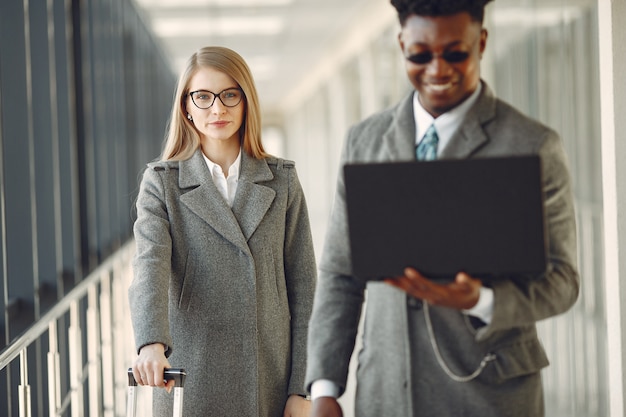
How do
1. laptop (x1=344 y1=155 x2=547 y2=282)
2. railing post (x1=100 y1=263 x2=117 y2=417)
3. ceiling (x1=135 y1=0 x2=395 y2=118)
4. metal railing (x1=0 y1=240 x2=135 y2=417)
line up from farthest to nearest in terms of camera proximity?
ceiling (x1=135 y1=0 x2=395 y2=118) < railing post (x1=100 y1=263 x2=117 y2=417) < metal railing (x1=0 y1=240 x2=135 y2=417) < laptop (x1=344 y1=155 x2=547 y2=282)

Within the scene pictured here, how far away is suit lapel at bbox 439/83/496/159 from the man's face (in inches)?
1.3

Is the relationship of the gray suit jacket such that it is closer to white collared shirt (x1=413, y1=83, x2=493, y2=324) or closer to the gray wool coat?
white collared shirt (x1=413, y1=83, x2=493, y2=324)

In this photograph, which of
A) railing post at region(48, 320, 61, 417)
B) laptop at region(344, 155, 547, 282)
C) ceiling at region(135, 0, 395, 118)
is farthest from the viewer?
ceiling at region(135, 0, 395, 118)

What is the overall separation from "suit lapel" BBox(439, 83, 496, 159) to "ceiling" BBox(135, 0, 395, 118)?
6595mm

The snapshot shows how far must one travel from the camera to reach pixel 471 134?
1.52 metres

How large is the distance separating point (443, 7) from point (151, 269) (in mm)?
973

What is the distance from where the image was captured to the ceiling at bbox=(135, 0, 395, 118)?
8391 mm

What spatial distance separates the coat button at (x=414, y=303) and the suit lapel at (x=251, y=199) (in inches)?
28.7

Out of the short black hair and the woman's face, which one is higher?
the short black hair

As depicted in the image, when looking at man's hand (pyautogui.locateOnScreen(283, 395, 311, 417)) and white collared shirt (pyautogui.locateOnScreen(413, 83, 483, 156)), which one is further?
man's hand (pyautogui.locateOnScreen(283, 395, 311, 417))

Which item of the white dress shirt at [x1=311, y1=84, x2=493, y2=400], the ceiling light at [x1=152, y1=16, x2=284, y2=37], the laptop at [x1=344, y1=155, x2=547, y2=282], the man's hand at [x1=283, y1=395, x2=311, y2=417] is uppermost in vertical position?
the ceiling light at [x1=152, y1=16, x2=284, y2=37]

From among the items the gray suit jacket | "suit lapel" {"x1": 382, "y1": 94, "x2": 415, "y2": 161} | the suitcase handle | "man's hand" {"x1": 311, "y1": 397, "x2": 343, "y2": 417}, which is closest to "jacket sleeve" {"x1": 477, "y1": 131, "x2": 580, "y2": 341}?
the gray suit jacket

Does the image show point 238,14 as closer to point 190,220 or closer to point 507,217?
point 190,220

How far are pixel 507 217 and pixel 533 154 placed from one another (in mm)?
115
